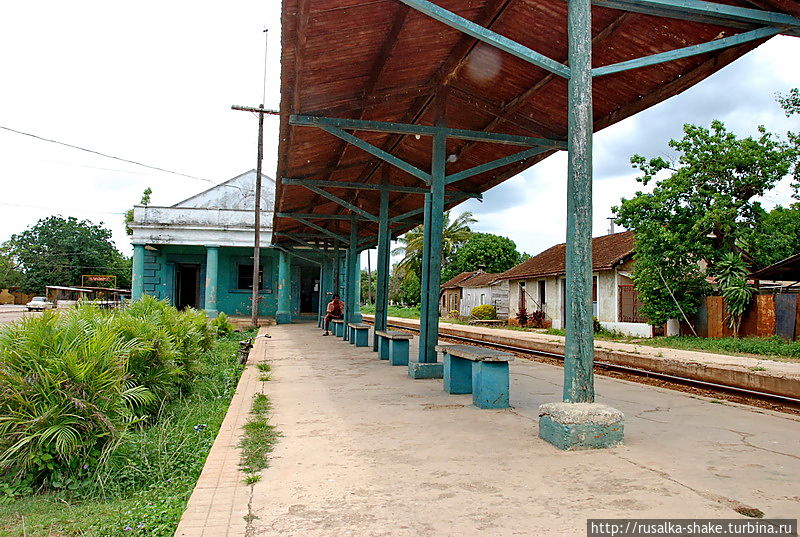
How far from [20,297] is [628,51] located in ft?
192

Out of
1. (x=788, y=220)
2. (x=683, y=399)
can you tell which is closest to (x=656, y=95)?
(x=683, y=399)

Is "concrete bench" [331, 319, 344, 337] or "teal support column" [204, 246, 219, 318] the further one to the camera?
"teal support column" [204, 246, 219, 318]

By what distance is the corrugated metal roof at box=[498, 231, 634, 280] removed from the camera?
68.7ft

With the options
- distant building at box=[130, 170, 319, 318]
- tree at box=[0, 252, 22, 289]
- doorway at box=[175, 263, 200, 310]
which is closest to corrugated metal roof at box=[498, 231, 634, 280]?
distant building at box=[130, 170, 319, 318]

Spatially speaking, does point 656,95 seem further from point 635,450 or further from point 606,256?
point 606,256

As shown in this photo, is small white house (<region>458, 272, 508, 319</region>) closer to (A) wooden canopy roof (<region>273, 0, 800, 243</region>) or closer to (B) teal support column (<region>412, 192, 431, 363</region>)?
(A) wooden canopy roof (<region>273, 0, 800, 243</region>)

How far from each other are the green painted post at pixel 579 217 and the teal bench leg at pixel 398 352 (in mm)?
5264

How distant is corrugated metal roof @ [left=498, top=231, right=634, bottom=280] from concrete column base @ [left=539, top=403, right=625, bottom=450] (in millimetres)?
14265

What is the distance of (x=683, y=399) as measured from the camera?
21.7 feet

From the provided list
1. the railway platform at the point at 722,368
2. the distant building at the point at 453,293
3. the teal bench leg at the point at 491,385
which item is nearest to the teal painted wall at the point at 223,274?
the railway platform at the point at 722,368

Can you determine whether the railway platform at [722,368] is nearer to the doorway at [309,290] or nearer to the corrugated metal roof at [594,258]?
the corrugated metal roof at [594,258]

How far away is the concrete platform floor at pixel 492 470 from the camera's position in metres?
2.85

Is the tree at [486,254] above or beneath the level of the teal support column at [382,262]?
above

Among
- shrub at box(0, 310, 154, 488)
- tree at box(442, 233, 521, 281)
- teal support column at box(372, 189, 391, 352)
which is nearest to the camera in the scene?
shrub at box(0, 310, 154, 488)
